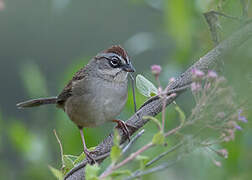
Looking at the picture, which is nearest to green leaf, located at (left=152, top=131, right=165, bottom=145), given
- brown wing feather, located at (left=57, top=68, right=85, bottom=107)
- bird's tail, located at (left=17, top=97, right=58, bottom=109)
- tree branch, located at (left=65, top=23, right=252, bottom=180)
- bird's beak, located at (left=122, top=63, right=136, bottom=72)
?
tree branch, located at (left=65, top=23, right=252, bottom=180)

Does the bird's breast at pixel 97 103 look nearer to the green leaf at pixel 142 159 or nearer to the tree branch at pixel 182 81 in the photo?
the tree branch at pixel 182 81

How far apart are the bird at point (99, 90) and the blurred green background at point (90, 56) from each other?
0.16 metres

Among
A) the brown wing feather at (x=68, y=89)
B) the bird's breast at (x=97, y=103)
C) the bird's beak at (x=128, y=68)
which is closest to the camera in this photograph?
the bird's breast at (x=97, y=103)

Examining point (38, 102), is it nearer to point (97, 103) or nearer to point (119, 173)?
point (97, 103)

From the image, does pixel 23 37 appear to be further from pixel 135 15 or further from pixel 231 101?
pixel 231 101

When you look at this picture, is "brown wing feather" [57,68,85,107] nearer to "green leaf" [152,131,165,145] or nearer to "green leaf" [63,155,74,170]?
"green leaf" [63,155,74,170]

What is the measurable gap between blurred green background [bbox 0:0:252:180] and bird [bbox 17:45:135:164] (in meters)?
0.16

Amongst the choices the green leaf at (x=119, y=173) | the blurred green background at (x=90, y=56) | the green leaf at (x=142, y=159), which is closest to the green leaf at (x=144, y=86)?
the blurred green background at (x=90, y=56)

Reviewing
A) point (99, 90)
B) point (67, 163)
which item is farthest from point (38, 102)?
point (67, 163)

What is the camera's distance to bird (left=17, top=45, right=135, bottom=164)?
3.45 meters

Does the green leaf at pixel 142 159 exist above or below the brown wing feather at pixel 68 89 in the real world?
above

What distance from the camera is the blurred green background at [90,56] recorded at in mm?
3012

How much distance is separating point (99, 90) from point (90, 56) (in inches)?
112

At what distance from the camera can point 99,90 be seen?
3.62 meters
